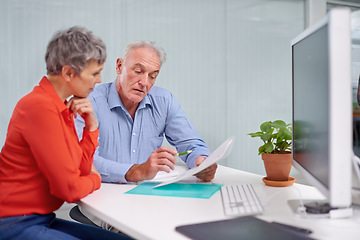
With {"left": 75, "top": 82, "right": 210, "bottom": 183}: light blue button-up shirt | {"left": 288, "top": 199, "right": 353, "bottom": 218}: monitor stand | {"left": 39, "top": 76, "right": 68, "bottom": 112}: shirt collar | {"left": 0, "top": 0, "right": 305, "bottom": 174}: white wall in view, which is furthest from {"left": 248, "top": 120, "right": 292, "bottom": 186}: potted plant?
{"left": 0, "top": 0, "right": 305, "bottom": 174}: white wall

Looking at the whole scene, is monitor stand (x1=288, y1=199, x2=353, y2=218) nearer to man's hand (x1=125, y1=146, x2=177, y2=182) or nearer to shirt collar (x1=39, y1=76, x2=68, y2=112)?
man's hand (x1=125, y1=146, x2=177, y2=182)

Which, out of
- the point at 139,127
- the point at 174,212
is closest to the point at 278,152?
the point at 174,212

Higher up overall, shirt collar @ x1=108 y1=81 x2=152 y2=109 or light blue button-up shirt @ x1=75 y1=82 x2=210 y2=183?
shirt collar @ x1=108 y1=81 x2=152 y2=109

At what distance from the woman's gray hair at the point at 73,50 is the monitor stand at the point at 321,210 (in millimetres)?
826

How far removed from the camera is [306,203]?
3.74 feet

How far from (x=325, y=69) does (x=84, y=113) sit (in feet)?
3.05

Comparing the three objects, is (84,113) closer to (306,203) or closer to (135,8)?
(306,203)

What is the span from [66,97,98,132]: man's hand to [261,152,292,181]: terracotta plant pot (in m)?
0.72

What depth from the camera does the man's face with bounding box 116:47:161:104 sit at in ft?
6.56

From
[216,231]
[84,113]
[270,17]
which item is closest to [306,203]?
[216,231]

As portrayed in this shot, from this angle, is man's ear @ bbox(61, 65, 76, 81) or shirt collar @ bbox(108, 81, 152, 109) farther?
shirt collar @ bbox(108, 81, 152, 109)

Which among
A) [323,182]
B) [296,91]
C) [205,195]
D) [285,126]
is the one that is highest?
[296,91]

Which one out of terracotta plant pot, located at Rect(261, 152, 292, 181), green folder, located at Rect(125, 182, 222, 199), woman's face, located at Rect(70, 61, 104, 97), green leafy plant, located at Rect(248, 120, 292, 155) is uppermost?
woman's face, located at Rect(70, 61, 104, 97)

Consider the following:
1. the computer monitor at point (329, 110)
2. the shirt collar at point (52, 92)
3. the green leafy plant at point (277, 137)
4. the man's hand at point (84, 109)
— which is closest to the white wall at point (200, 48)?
the man's hand at point (84, 109)
